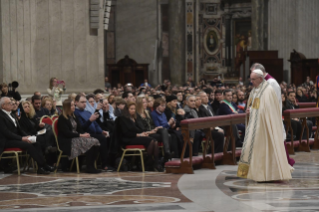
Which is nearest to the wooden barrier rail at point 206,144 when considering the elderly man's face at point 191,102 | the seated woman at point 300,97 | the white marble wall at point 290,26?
the elderly man's face at point 191,102

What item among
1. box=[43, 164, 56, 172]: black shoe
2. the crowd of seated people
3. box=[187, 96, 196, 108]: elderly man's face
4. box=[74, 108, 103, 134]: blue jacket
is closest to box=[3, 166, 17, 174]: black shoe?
the crowd of seated people

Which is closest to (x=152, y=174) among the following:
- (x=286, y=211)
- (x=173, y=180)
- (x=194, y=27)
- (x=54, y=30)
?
(x=173, y=180)

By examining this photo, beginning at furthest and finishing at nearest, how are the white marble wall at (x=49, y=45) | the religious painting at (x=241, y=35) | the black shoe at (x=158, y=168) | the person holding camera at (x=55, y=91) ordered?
the religious painting at (x=241, y=35) → the white marble wall at (x=49, y=45) → the person holding camera at (x=55, y=91) → the black shoe at (x=158, y=168)

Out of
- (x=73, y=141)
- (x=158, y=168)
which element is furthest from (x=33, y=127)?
(x=158, y=168)

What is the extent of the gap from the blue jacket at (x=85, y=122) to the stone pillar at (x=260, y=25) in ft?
60.0

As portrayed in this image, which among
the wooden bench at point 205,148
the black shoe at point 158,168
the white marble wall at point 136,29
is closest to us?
the wooden bench at point 205,148

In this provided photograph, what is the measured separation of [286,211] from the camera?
6.46 metres

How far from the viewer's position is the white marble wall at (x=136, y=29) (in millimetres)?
29406

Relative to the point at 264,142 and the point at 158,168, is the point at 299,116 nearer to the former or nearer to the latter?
the point at 158,168

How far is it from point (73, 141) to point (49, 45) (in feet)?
17.0

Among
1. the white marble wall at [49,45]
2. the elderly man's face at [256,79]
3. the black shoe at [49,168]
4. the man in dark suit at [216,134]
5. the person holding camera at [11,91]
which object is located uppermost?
the white marble wall at [49,45]

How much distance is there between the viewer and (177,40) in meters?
29.6

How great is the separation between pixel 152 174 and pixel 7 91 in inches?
157

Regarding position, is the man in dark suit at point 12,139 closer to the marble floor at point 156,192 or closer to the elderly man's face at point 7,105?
the elderly man's face at point 7,105
